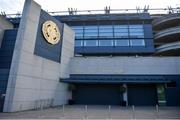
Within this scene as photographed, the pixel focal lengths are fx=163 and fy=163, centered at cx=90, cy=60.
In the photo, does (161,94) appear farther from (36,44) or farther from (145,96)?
(36,44)

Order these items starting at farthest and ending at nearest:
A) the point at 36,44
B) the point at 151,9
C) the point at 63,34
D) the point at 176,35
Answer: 1. the point at 151,9
2. the point at 176,35
3. the point at 63,34
4. the point at 36,44

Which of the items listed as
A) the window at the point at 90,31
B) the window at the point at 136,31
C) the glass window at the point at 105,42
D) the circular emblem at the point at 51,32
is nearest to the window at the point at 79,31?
the window at the point at 90,31

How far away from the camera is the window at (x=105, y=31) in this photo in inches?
1681

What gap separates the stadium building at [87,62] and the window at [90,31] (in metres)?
0.08

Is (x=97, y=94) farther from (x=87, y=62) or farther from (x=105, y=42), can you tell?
(x=105, y=42)

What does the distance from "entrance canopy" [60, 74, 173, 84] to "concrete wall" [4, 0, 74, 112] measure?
295 centimetres

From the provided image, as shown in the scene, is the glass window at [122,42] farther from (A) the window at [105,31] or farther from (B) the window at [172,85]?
(B) the window at [172,85]

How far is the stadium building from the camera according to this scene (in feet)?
62.4

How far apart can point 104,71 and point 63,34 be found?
9.49 m

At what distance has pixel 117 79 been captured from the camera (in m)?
26.3

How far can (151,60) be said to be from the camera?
28.1 meters

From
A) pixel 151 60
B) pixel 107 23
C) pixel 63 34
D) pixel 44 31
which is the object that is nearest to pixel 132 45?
pixel 107 23

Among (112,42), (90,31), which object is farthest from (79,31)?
(112,42)

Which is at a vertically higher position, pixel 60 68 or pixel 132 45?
pixel 132 45
